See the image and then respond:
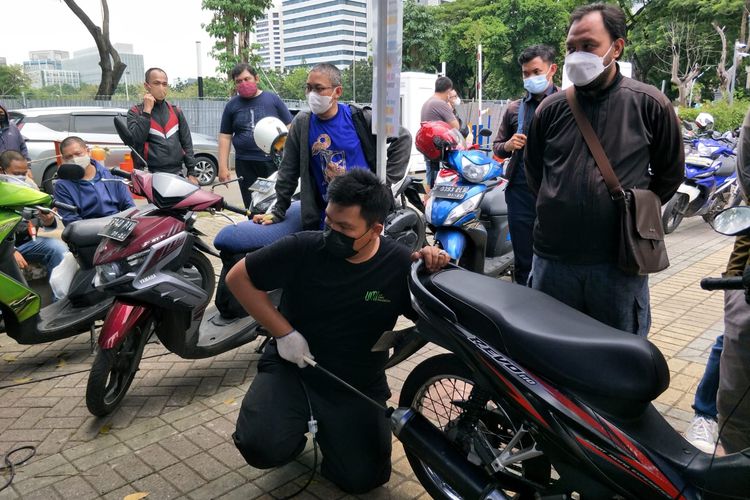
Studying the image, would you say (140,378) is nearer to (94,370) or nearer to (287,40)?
(94,370)

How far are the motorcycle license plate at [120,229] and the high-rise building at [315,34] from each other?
4840 centimetres

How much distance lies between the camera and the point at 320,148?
3803 millimetres

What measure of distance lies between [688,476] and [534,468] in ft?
1.69

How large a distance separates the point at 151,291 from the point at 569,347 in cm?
227

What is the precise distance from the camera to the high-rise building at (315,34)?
181ft

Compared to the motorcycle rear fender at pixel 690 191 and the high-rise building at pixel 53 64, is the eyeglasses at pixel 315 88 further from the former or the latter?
the high-rise building at pixel 53 64

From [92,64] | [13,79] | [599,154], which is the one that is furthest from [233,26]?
[92,64]

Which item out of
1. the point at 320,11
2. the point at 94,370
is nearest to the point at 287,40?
the point at 320,11

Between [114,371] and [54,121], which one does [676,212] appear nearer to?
[114,371]

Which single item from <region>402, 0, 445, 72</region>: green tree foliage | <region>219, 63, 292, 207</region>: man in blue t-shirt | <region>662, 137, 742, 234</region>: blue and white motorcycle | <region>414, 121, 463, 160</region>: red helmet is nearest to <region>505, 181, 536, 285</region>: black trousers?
<region>414, 121, 463, 160</region>: red helmet

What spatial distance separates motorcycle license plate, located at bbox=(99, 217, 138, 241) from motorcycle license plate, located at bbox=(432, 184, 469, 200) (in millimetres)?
2417

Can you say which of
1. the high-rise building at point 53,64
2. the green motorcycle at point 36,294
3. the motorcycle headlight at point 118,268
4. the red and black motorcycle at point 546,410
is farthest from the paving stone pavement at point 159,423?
the high-rise building at point 53,64

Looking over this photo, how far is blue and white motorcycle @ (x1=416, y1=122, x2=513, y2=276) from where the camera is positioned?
15.7 feet

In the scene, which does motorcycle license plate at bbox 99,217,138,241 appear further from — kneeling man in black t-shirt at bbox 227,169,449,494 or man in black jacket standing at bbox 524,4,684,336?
man in black jacket standing at bbox 524,4,684,336
